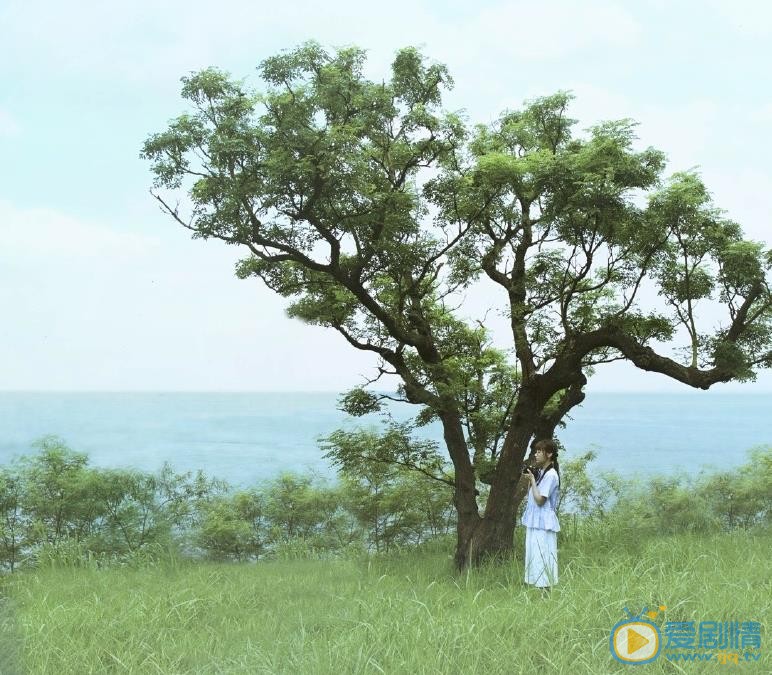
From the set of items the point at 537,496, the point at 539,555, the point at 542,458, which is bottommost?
the point at 539,555

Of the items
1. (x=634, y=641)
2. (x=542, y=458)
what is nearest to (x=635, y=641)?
(x=634, y=641)

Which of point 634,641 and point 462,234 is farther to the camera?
point 462,234

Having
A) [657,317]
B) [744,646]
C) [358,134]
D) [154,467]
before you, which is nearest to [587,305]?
[657,317]

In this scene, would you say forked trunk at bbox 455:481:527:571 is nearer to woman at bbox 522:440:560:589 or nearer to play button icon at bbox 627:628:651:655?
woman at bbox 522:440:560:589

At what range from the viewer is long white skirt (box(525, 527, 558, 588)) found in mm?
5250

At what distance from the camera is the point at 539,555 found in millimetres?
5328

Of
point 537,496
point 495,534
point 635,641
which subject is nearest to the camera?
point 635,641

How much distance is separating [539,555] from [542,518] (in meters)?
0.25

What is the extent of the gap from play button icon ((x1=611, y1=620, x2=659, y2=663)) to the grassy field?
5 centimetres

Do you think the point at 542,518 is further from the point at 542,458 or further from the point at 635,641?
the point at 635,641

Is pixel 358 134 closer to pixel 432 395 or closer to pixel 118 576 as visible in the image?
pixel 432 395

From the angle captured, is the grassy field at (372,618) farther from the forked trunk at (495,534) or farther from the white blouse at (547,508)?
the forked trunk at (495,534)

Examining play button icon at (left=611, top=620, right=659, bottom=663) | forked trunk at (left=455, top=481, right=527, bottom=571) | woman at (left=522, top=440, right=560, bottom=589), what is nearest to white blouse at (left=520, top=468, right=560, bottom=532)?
woman at (left=522, top=440, right=560, bottom=589)

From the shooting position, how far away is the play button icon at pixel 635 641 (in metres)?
3.60
